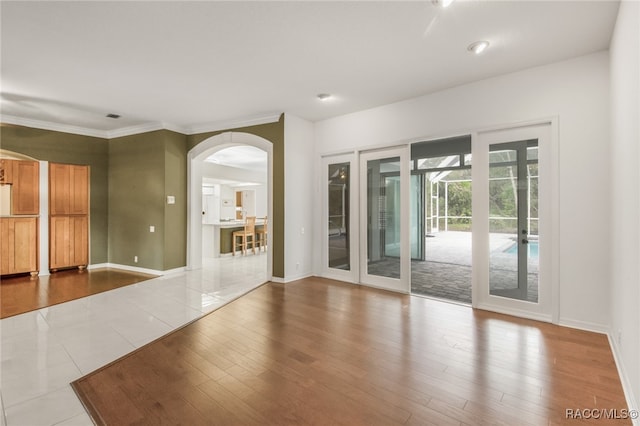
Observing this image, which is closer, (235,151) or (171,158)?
(171,158)

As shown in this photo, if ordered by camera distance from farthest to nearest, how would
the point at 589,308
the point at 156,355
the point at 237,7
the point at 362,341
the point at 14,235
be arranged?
the point at 14,235
the point at 589,308
the point at 362,341
the point at 156,355
the point at 237,7

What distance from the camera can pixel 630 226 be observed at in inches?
85.0

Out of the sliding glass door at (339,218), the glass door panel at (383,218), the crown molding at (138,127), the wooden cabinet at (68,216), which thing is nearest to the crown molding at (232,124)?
the crown molding at (138,127)

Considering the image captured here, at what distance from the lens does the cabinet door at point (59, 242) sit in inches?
246

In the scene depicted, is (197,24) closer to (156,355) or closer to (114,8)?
(114,8)

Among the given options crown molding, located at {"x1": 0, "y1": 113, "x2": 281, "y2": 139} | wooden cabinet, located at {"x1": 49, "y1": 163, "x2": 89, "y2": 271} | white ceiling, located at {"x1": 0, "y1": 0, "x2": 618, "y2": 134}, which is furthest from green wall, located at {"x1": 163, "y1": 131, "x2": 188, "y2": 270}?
wooden cabinet, located at {"x1": 49, "y1": 163, "x2": 89, "y2": 271}

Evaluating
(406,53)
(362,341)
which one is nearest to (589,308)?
(362,341)

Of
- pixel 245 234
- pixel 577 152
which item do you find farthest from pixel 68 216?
pixel 577 152

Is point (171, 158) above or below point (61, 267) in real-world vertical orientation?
above

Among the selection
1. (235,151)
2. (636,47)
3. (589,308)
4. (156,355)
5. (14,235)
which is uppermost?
(235,151)

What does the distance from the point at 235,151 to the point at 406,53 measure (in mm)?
6057

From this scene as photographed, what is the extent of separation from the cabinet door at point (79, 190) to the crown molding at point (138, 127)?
82 cm

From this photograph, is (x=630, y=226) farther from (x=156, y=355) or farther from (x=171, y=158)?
(x=171, y=158)

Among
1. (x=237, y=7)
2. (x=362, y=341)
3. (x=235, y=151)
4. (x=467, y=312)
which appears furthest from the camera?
(x=235, y=151)
